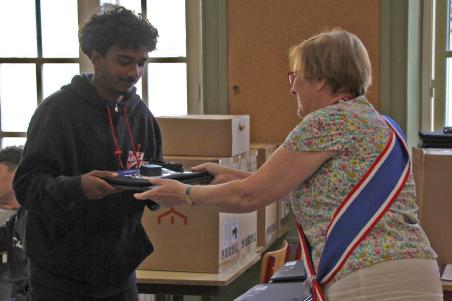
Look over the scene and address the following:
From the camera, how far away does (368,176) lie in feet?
5.62

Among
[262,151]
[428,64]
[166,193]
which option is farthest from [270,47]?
[166,193]

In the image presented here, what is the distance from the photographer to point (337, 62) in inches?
70.7

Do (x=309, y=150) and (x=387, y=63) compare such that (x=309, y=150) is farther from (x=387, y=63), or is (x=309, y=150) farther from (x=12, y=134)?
(x=12, y=134)

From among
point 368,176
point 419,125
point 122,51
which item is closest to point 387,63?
point 419,125

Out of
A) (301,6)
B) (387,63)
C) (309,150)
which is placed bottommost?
(309,150)

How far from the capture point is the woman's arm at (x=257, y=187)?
1722 millimetres

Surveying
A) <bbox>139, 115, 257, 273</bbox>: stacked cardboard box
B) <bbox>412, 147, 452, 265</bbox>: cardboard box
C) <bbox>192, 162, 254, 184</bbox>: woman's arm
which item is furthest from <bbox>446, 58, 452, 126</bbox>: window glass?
<bbox>192, 162, 254, 184</bbox>: woman's arm

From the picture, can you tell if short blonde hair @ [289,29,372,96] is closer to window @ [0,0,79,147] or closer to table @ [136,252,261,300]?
table @ [136,252,261,300]

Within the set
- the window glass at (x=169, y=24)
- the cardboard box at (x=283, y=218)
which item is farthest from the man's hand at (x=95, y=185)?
the window glass at (x=169, y=24)

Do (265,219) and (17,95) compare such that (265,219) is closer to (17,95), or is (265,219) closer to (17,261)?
(17,261)

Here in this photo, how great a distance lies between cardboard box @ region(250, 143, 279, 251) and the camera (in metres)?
3.54

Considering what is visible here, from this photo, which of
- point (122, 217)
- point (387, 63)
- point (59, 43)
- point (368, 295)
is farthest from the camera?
point (59, 43)

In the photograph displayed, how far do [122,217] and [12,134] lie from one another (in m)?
2.37

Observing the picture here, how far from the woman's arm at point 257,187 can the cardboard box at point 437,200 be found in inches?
52.8
